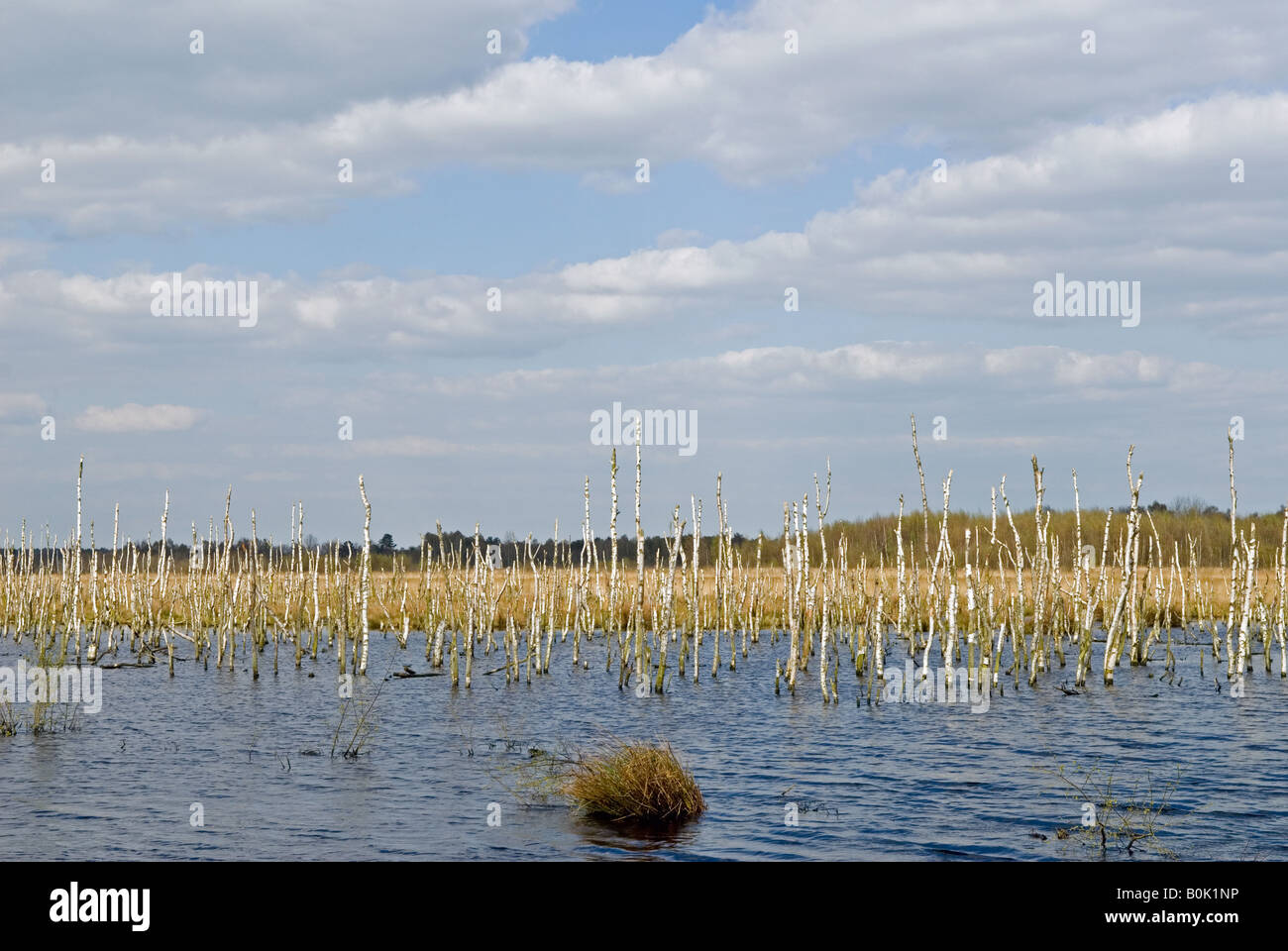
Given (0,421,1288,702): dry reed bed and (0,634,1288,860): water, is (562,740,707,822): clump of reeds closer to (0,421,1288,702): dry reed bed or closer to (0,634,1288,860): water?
(0,634,1288,860): water

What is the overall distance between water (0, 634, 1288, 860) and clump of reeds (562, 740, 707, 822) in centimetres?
27

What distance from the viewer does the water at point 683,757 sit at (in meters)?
12.6

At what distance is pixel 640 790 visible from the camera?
13.6m

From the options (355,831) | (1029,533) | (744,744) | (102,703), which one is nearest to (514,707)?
(744,744)

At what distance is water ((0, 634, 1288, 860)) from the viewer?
12594mm

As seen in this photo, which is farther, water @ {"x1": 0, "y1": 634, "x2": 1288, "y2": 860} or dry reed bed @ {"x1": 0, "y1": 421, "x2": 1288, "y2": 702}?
dry reed bed @ {"x1": 0, "y1": 421, "x2": 1288, "y2": 702}

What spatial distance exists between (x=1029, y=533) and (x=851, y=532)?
14.0 m

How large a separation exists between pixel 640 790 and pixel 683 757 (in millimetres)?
3906

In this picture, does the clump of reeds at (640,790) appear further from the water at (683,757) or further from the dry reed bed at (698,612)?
the dry reed bed at (698,612)

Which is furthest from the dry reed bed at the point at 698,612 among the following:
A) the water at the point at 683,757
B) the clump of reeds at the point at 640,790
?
the clump of reeds at the point at 640,790

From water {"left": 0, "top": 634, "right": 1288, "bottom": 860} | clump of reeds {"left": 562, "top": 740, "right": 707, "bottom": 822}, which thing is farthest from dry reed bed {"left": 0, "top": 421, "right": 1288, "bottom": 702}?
clump of reeds {"left": 562, "top": 740, "right": 707, "bottom": 822}

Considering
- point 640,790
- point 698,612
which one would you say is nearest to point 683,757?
point 640,790

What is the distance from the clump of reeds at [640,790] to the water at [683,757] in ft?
0.89
